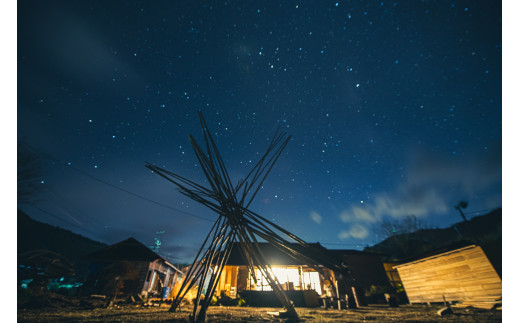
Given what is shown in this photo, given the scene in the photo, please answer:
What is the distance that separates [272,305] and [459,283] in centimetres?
1025

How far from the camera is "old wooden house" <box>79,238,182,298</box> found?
13.5 metres

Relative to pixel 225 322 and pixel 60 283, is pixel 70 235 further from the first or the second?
pixel 225 322

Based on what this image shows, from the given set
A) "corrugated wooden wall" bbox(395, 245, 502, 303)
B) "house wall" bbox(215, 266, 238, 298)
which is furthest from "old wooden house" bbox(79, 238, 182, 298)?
"corrugated wooden wall" bbox(395, 245, 502, 303)

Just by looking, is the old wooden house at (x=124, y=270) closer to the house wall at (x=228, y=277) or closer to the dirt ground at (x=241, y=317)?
the house wall at (x=228, y=277)

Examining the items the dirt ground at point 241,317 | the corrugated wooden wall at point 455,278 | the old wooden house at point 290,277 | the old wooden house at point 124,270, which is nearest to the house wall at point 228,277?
the old wooden house at point 290,277

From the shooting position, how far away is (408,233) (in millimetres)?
30031

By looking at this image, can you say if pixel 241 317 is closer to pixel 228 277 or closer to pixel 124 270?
pixel 124 270

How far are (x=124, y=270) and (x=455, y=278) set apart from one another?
22538mm

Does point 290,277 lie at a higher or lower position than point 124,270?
lower

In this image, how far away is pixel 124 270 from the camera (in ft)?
48.1

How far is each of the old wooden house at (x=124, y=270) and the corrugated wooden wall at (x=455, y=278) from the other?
58.1ft

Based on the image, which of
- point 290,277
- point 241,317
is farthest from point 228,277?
point 241,317
